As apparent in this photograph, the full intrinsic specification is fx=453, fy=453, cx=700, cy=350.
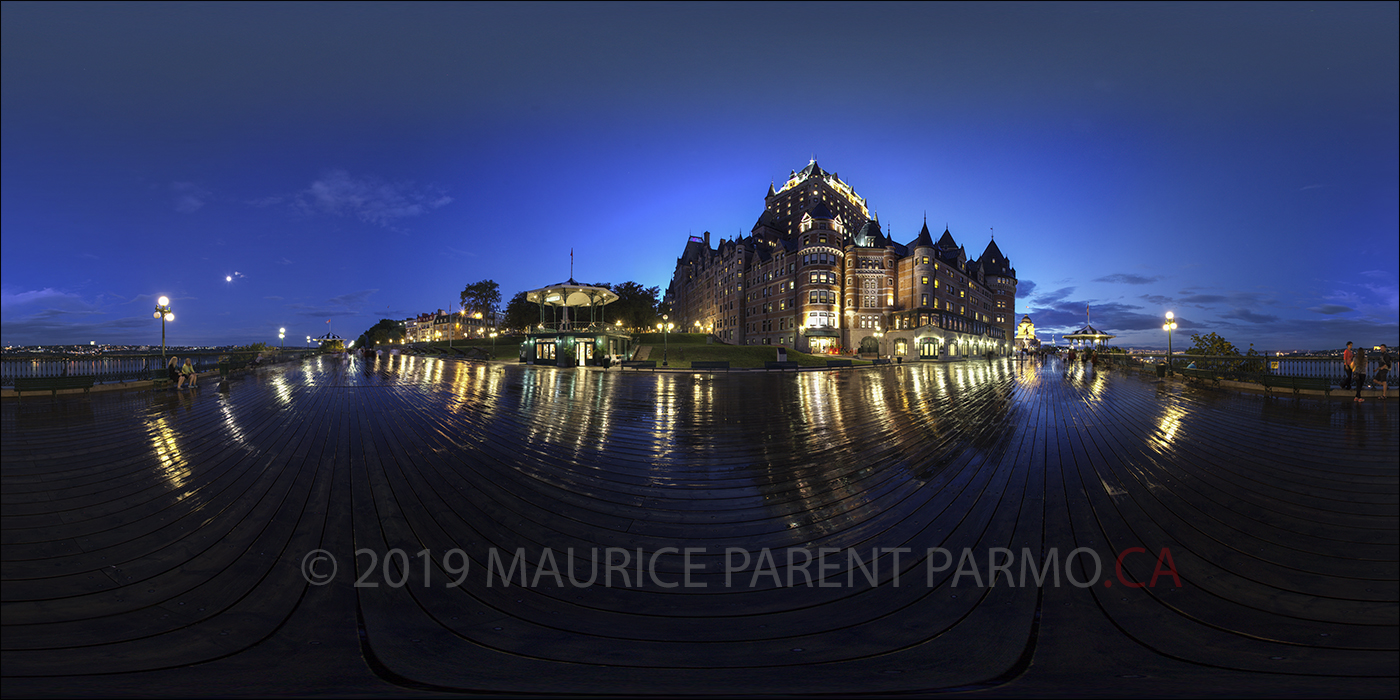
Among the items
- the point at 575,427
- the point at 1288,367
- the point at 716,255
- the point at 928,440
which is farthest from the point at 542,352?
the point at 716,255

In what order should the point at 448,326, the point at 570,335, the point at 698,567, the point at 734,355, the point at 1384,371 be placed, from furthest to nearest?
1. the point at 448,326
2. the point at 734,355
3. the point at 570,335
4. the point at 1384,371
5. the point at 698,567

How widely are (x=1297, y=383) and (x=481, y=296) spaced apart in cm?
10471

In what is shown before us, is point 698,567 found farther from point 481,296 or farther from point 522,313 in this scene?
point 481,296

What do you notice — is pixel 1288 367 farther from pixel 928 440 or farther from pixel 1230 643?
pixel 1230 643

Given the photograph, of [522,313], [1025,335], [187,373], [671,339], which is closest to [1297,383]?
[187,373]

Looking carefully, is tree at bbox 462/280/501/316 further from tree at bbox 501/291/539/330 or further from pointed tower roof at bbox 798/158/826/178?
pointed tower roof at bbox 798/158/826/178

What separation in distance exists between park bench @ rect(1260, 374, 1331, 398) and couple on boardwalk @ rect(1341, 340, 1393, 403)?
68 centimetres

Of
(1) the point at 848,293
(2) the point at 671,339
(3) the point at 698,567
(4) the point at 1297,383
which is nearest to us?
(3) the point at 698,567

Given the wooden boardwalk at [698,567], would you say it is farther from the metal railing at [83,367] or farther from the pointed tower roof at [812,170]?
the pointed tower roof at [812,170]

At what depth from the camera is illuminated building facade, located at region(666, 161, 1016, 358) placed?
6638 cm

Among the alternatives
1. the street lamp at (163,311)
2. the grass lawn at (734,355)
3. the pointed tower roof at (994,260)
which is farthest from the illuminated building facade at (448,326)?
the pointed tower roof at (994,260)

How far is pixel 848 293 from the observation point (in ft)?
226

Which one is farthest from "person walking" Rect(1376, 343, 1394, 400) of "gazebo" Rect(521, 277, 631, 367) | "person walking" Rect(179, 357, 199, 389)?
"person walking" Rect(179, 357, 199, 389)

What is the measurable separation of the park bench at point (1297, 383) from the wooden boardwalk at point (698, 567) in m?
8.64
